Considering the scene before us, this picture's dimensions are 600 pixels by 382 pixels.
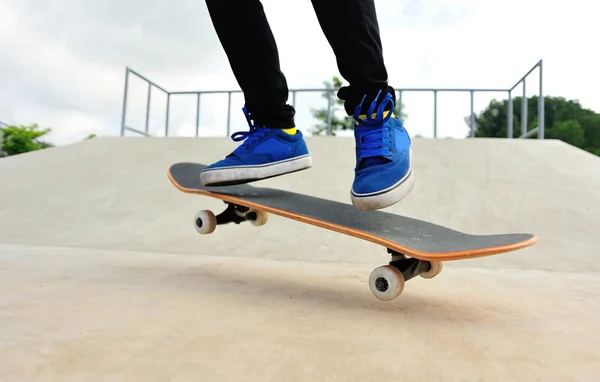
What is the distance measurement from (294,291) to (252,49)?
87 cm

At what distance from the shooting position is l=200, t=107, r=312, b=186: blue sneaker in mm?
1605

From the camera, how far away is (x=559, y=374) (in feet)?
2.64

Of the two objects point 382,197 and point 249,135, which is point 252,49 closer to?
point 249,135

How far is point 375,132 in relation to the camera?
1435 millimetres

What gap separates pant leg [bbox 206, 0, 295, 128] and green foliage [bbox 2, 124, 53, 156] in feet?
77.7

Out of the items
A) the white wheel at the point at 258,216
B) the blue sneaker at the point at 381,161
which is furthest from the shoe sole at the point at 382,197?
the white wheel at the point at 258,216

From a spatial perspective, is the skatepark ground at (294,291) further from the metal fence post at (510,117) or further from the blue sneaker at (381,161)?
the metal fence post at (510,117)

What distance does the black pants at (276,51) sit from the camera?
1.34 metres

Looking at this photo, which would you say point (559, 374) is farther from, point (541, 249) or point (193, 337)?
point (541, 249)

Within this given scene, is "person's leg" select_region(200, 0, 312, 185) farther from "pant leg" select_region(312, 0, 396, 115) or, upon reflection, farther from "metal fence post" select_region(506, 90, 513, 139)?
"metal fence post" select_region(506, 90, 513, 139)

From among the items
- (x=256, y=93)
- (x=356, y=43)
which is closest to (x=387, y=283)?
(x=356, y=43)

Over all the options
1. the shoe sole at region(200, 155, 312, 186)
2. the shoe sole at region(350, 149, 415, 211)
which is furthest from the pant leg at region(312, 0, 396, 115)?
the shoe sole at region(200, 155, 312, 186)

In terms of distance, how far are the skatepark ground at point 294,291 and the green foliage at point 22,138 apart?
2080 centimetres

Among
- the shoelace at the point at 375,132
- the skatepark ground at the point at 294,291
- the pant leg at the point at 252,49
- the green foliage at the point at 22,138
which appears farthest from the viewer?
the green foliage at the point at 22,138
